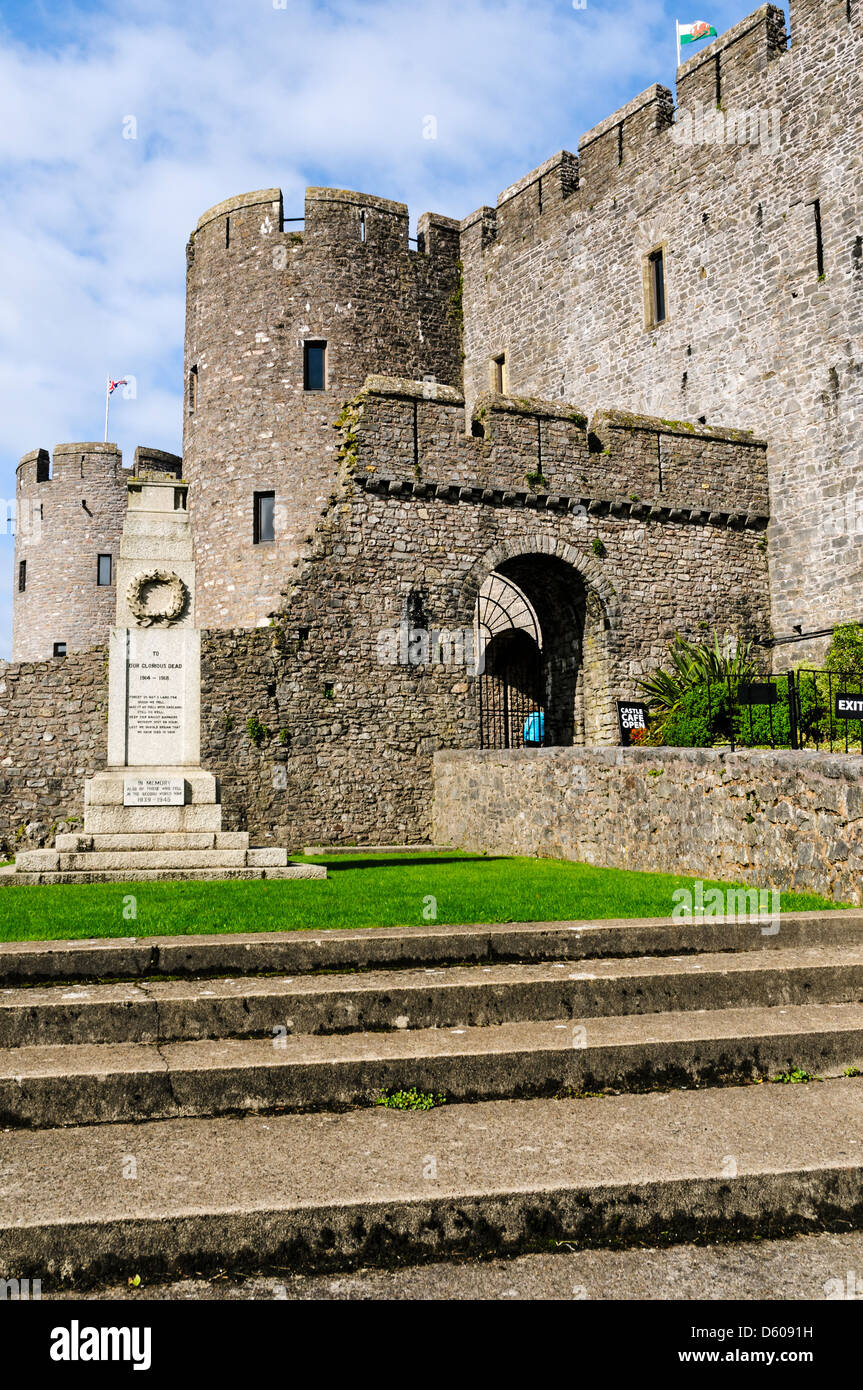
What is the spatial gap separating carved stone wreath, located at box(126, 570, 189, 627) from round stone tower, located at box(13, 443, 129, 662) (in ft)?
81.9

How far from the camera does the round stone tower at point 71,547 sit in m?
34.6

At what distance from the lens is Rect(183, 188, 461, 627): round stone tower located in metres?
24.2

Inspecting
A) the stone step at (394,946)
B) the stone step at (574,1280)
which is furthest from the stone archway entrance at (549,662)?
the stone step at (574,1280)

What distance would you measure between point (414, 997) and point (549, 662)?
15.0 meters

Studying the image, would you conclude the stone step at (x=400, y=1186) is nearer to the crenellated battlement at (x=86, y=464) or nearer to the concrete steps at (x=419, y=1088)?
the concrete steps at (x=419, y=1088)

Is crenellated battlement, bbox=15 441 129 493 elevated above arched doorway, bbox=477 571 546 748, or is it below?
above

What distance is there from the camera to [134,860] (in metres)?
9.50

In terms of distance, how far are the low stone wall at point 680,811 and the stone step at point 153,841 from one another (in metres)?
4.01

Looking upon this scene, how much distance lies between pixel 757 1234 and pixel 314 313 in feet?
78.2

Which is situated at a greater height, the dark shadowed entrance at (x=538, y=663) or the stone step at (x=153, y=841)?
→ the dark shadowed entrance at (x=538, y=663)

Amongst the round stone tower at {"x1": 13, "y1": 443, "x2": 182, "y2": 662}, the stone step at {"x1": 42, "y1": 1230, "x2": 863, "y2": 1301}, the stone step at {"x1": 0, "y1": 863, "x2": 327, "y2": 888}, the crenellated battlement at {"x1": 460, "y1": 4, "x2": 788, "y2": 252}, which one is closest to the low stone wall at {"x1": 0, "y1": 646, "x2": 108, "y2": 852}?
the stone step at {"x1": 0, "y1": 863, "x2": 327, "y2": 888}

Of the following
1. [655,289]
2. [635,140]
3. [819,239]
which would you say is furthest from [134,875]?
[635,140]

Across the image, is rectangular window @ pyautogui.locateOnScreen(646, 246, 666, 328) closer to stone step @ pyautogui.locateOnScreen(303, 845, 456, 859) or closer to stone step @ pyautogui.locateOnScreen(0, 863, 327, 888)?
stone step @ pyautogui.locateOnScreen(303, 845, 456, 859)
